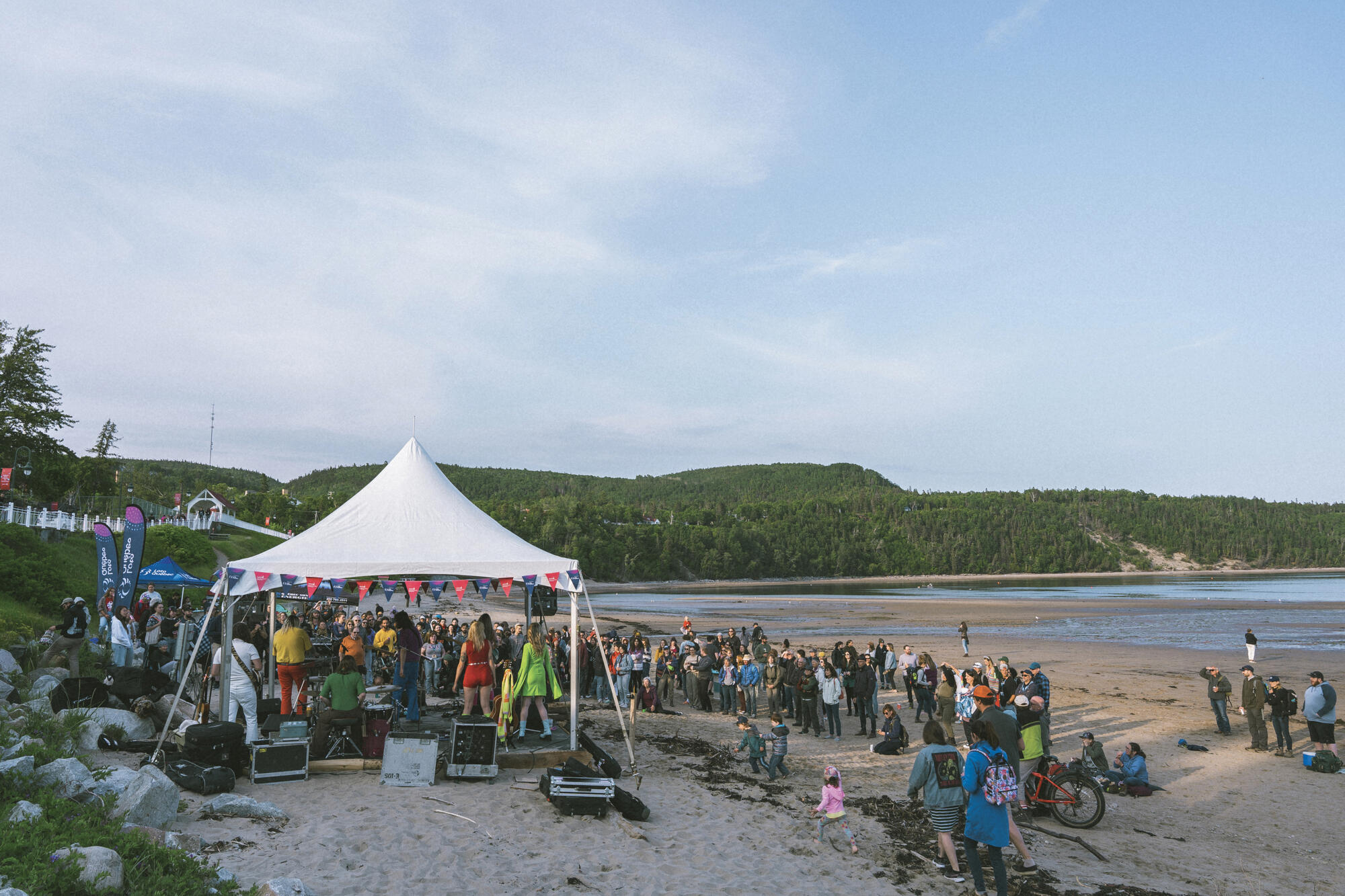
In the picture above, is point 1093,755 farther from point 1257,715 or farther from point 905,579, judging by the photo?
point 905,579

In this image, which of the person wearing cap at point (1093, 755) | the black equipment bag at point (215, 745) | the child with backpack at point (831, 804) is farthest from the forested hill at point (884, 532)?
the child with backpack at point (831, 804)

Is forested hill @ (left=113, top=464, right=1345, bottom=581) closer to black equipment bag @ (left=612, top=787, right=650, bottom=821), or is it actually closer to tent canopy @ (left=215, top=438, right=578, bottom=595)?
tent canopy @ (left=215, top=438, right=578, bottom=595)

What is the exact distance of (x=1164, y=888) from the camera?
301 inches

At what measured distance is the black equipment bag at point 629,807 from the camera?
8.37 meters

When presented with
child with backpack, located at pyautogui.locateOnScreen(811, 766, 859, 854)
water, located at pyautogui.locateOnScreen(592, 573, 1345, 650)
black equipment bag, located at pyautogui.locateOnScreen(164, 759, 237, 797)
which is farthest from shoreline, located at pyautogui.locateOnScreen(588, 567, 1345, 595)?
child with backpack, located at pyautogui.locateOnScreen(811, 766, 859, 854)

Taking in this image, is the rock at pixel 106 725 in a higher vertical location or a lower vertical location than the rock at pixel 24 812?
lower

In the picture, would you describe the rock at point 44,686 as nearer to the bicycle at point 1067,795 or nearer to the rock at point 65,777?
the rock at point 65,777

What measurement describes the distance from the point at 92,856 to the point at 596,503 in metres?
137

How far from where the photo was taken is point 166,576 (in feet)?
64.1

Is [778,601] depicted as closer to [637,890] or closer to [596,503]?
[637,890]

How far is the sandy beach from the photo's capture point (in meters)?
6.79

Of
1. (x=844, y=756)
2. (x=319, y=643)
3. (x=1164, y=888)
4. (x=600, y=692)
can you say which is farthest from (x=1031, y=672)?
(x=319, y=643)

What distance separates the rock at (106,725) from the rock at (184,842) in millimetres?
3460

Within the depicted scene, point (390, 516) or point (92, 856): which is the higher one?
point (390, 516)
